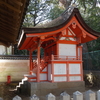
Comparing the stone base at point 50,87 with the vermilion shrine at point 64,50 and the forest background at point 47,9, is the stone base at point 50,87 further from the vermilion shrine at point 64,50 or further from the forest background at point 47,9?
the forest background at point 47,9

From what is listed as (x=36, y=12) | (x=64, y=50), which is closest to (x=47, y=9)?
(x=36, y=12)

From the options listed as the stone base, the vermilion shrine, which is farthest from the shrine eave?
the stone base

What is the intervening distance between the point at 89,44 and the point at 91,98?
47.8 ft

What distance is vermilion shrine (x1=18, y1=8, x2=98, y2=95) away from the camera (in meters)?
7.89

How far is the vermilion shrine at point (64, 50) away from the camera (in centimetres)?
789

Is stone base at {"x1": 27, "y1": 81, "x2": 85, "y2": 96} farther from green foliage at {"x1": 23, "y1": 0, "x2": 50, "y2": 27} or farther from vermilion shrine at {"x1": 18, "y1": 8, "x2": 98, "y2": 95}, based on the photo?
green foliage at {"x1": 23, "y1": 0, "x2": 50, "y2": 27}

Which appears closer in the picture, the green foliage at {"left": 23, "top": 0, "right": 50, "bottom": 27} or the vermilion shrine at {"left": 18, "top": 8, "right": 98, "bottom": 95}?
the vermilion shrine at {"left": 18, "top": 8, "right": 98, "bottom": 95}

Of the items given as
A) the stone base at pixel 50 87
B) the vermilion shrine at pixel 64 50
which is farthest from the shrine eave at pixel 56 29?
the stone base at pixel 50 87

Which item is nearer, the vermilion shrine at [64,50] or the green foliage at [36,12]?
the vermilion shrine at [64,50]

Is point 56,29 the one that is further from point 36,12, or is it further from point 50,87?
point 36,12

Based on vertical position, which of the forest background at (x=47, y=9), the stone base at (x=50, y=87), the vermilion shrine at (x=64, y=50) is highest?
the forest background at (x=47, y=9)

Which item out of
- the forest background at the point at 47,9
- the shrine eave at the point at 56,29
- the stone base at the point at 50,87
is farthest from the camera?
the forest background at the point at 47,9

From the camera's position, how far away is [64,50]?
8.80 meters

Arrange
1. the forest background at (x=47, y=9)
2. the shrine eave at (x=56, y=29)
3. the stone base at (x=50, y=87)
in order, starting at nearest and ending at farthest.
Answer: the shrine eave at (x=56, y=29) → the stone base at (x=50, y=87) → the forest background at (x=47, y=9)
